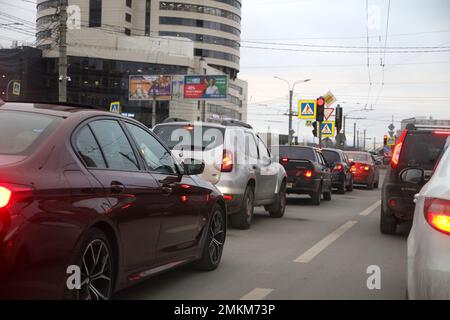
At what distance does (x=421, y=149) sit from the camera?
9023mm

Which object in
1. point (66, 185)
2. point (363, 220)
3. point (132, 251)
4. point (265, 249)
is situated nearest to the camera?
point (66, 185)

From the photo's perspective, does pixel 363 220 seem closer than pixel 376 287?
No

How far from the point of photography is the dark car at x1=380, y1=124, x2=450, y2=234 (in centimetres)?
888

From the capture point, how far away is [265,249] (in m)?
7.89

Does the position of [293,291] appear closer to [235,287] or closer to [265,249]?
[235,287]

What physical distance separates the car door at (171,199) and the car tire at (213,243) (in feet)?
1.26

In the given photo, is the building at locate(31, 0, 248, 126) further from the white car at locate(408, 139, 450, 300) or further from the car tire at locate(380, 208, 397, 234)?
the white car at locate(408, 139, 450, 300)

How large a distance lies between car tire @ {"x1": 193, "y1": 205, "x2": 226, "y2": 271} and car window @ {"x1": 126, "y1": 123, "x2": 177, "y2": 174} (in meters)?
1.03

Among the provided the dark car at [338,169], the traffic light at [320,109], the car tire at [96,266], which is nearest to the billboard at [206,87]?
the traffic light at [320,109]

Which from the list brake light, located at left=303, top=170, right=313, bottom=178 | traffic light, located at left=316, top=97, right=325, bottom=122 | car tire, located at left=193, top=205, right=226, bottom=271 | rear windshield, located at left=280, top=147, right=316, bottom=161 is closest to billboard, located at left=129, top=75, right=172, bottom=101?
traffic light, located at left=316, top=97, right=325, bottom=122

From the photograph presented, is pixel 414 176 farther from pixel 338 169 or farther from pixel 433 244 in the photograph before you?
pixel 338 169

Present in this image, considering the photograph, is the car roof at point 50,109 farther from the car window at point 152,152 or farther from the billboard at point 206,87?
the billboard at point 206,87
